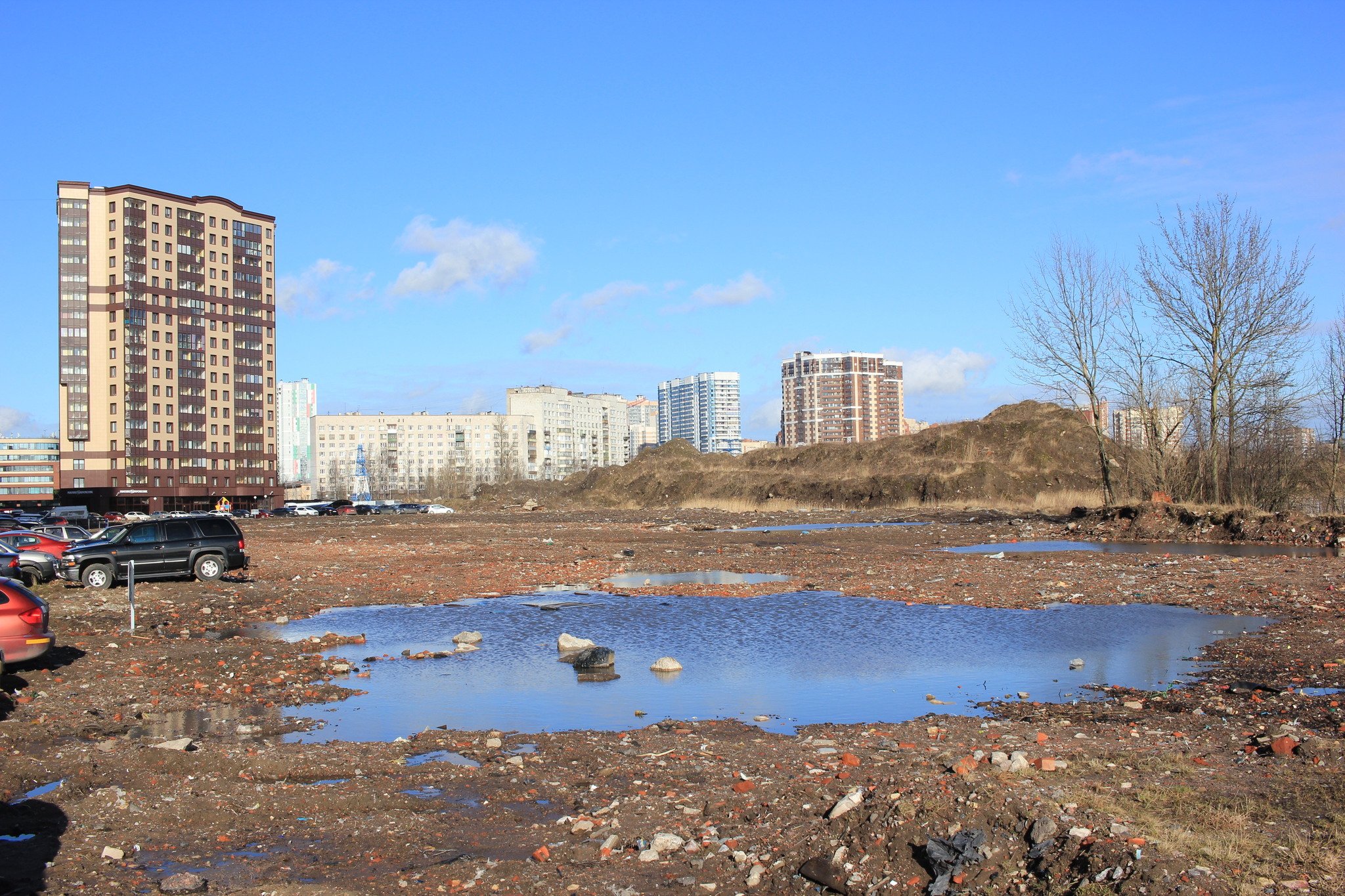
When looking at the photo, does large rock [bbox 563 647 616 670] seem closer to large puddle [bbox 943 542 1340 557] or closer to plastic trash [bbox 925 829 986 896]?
plastic trash [bbox 925 829 986 896]

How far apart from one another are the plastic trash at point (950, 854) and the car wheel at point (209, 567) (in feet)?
75.9

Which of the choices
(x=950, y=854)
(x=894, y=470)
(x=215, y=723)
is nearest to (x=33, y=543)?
(x=215, y=723)

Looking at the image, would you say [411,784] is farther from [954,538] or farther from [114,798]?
[954,538]

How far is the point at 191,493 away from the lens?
115 meters

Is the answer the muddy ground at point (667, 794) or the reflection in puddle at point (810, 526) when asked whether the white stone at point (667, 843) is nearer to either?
the muddy ground at point (667, 794)

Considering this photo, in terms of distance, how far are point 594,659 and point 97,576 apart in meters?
16.4

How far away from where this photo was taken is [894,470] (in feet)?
282

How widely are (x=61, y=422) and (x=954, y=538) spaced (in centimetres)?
10958

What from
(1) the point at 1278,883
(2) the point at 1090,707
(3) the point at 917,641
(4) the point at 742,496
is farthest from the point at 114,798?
(4) the point at 742,496

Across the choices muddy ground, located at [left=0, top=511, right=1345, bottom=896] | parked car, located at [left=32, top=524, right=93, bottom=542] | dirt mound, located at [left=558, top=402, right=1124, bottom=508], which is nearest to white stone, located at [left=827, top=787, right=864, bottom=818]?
muddy ground, located at [left=0, top=511, right=1345, bottom=896]

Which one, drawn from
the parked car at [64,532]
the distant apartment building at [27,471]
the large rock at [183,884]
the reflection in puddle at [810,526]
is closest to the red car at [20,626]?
the large rock at [183,884]

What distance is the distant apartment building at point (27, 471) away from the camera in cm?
12269

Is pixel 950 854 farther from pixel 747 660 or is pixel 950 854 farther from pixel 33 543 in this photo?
pixel 33 543

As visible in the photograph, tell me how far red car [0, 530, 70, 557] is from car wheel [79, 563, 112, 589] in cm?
608
